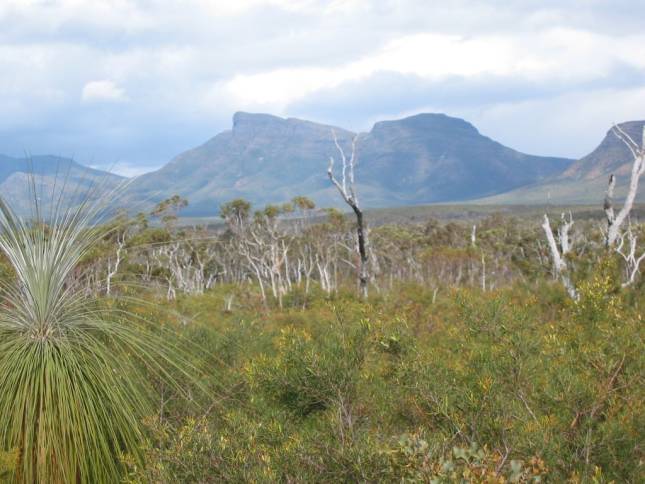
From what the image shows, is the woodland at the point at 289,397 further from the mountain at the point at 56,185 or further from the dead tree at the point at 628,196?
the dead tree at the point at 628,196

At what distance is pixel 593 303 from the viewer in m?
7.78

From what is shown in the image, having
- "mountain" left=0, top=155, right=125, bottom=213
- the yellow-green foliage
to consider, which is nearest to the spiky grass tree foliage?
"mountain" left=0, top=155, right=125, bottom=213

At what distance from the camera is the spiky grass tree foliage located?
16.5 feet

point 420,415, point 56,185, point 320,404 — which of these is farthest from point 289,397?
point 56,185

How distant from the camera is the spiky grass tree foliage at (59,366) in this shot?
5043 mm

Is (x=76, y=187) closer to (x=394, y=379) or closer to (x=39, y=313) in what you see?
(x=39, y=313)

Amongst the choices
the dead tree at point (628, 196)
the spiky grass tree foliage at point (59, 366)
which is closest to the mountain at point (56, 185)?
the spiky grass tree foliage at point (59, 366)

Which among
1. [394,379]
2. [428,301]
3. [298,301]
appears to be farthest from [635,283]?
[298,301]

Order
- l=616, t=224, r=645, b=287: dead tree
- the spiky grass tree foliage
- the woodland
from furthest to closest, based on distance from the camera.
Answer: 1. l=616, t=224, r=645, b=287: dead tree
2. the spiky grass tree foliage
3. the woodland

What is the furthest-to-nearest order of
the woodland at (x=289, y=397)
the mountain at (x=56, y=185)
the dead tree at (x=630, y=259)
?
the dead tree at (x=630, y=259) < the mountain at (x=56, y=185) < the woodland at (x=289, y=397)

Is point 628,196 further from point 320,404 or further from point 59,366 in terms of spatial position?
point 59,366

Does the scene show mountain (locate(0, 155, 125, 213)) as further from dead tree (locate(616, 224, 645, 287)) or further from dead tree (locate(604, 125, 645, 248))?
dead tree (locate(616, 224, 645, 287))

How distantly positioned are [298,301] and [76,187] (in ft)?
114

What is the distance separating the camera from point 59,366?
514 cm
